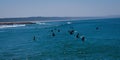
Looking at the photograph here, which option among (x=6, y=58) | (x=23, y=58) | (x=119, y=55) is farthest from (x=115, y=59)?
(x=6, y=58)

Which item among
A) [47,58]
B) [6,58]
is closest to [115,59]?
[47,58]

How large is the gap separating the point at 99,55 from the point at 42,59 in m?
8.31

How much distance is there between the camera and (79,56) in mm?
37688

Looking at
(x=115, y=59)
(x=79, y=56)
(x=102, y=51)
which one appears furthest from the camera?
(x=102, y=51)

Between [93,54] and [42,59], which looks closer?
[42,59]

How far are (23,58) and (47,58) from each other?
3266mm

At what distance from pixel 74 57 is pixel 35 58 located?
5.34 meters

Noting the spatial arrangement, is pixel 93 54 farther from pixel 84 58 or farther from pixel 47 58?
pixel 47 58

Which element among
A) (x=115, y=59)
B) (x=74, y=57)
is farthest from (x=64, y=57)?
(x=115, y=59)

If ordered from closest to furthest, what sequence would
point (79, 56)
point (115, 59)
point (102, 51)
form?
point (115, 59), point (79, 56), point (102, 51)

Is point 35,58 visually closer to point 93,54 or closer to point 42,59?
point 42,59

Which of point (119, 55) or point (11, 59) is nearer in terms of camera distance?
point (11, 59)

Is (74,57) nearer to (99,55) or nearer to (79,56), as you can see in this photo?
(79,56)

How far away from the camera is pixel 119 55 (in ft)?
124
